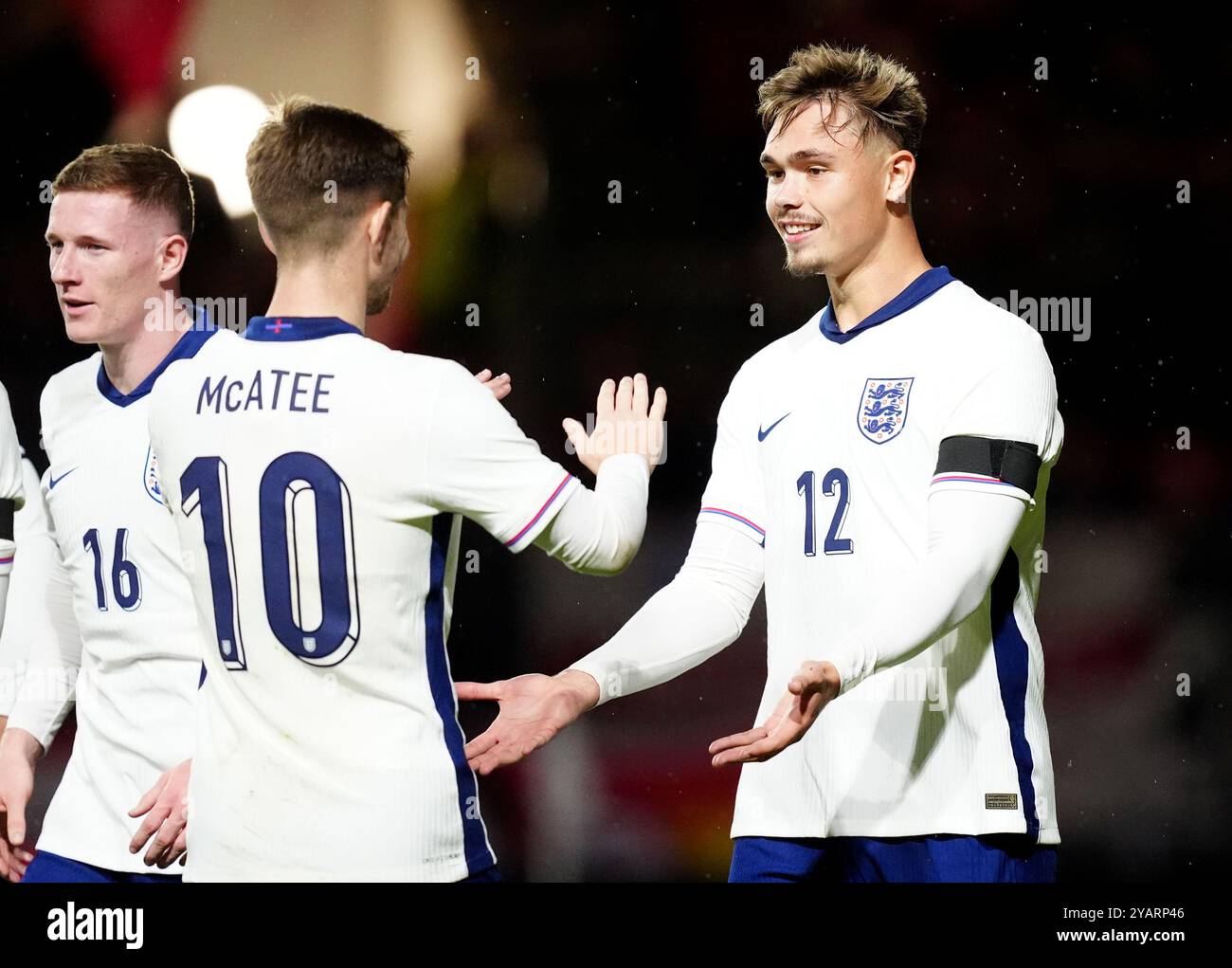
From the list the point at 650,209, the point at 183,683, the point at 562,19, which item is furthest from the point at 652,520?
the point at 183,683

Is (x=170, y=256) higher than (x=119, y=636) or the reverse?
higher

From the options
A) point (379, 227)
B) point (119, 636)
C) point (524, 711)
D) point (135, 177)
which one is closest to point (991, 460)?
point (524, 711)

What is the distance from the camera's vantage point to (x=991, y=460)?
2.81 m

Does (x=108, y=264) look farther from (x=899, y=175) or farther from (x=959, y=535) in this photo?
(x=959, y=535)

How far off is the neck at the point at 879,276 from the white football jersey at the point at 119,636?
1.50 metres

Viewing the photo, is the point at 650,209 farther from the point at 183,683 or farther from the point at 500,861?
the point at 183,683

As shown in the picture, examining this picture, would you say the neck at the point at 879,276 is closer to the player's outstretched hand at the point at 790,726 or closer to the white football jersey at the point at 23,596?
the player's outstretched hand at the point at 790,726

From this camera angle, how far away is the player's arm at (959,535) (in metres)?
2.57

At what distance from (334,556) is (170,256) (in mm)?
1383

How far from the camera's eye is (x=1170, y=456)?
196 inches

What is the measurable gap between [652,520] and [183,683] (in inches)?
79.6

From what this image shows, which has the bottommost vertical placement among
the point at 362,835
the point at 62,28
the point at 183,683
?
the point at 362,835

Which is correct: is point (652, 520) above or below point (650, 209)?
below

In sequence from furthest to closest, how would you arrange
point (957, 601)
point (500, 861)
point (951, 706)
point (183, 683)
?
point (500, 861) → point (183, 683) → point (951, 706) → point (957, 601)
